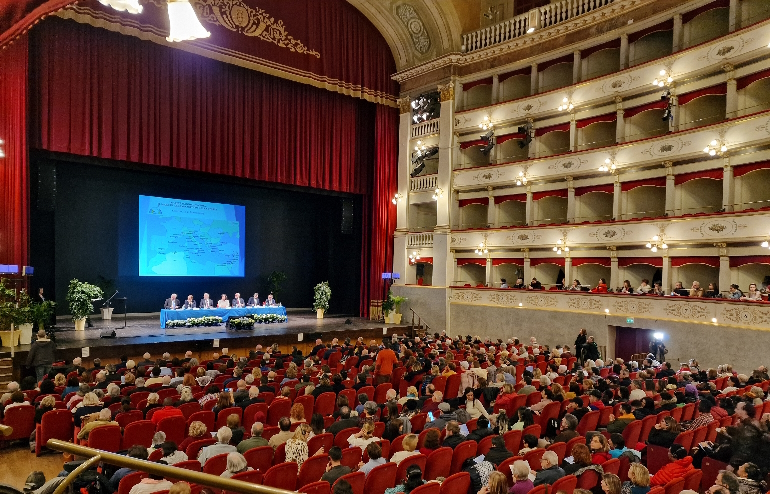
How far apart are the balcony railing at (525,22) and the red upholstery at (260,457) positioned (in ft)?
58.4

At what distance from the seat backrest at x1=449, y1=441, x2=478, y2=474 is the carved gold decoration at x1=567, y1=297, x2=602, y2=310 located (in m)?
12.2

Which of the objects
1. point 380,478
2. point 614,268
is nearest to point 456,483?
point 380,478

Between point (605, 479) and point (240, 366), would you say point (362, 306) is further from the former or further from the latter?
point (605, 479)

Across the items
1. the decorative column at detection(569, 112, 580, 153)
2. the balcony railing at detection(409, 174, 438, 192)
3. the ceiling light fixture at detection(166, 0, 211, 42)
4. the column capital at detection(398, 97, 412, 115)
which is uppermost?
the column capital at detection(398, 97, 412, 115)

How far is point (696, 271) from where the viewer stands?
16891mm

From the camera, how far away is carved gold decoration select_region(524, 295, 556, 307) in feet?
58.8

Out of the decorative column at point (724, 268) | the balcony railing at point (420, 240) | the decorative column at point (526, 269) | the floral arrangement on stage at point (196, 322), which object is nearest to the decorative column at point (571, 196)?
the decorative column at point (526, 269)

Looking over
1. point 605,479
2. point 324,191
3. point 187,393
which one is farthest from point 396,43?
point 605,479

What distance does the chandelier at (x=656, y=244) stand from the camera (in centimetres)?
1608

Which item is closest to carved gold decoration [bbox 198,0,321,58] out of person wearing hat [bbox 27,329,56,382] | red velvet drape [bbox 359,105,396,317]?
red velvet drape [bbox 359,105,396,317]

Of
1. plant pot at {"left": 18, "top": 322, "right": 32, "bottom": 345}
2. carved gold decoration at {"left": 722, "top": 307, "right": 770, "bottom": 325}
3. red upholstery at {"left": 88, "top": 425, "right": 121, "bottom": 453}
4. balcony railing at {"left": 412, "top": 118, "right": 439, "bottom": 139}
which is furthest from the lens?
balcony railing at {"left": 412, "top": 118, "right": 439, "bottom": 139}

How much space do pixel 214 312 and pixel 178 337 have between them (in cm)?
242

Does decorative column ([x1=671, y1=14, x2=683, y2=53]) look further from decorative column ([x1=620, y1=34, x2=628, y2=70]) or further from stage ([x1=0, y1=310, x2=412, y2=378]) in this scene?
stage ([x1=0, y1=310, x2=412, y2=378])

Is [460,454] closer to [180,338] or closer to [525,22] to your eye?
[180,338]
